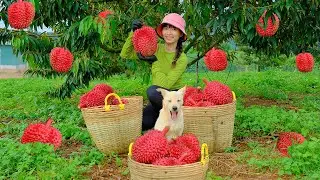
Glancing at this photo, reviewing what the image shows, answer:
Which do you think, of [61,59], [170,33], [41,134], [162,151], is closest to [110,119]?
[41,134]

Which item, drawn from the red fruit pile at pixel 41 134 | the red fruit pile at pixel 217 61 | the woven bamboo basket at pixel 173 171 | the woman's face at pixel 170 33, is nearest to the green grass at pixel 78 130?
the red fruit pile at pixel 41 134

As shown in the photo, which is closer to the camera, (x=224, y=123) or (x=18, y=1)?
(x=18, y=1)

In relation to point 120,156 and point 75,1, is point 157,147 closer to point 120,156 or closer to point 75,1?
point 120,156

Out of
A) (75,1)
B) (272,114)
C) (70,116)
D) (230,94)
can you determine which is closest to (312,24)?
(272,114)

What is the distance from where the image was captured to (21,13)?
3723 mm

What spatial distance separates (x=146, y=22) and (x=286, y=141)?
1850mm

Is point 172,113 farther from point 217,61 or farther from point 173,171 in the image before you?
point 217,61

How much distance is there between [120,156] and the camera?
13.9 ft

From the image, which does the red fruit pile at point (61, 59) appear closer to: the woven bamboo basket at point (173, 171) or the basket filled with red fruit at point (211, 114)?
the basket filled with red fruit at point (211, 114)

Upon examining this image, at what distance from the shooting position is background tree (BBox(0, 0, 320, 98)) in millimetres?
4035

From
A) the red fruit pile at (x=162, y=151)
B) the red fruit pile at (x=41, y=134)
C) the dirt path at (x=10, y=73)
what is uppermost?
the red fruit pile at (x=162, y=151)

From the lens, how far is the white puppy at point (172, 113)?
3705 mm

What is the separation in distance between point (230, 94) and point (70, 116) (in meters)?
2.48

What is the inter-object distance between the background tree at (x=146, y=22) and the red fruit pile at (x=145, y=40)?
255mm
